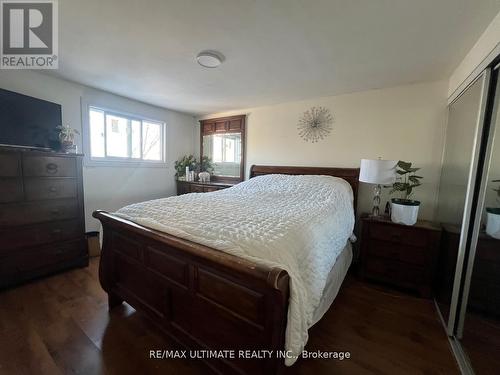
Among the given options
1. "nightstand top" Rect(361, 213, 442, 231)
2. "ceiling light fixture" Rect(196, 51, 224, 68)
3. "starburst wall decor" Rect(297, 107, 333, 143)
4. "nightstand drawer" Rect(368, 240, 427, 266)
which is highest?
"ceiling light fixture" Rect(196, 51, 224, 68)

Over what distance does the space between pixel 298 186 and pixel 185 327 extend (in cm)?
182

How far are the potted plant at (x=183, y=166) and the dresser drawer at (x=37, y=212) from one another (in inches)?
75.2

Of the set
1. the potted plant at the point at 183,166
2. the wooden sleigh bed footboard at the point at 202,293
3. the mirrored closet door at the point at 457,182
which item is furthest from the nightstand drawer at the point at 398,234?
the potted plant at the point at 183,166

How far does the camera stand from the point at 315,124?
304 cm

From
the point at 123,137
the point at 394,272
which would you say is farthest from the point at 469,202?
the point at 123,137

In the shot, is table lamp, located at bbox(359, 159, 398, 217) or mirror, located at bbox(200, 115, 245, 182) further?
mirror, located at bbox(200, 115, 245, 182)

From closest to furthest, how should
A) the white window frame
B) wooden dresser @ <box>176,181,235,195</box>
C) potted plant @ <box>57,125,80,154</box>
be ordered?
potted plant @ <box>57,125,80,154</box>, the white window frame, wooden dresser @ <box>176,181,235,195</box>

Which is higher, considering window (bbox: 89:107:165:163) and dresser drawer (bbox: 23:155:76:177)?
window (bbox: 89:107:165:163)

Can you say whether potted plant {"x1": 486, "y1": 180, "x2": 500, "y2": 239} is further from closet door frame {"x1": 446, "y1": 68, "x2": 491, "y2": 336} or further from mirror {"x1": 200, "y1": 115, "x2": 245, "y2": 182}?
mirror {"x1": 200, "y1": 115, "x2": 245, "y2": 182}

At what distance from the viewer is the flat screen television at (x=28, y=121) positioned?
82.1 inches

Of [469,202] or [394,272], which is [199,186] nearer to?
[394,272]

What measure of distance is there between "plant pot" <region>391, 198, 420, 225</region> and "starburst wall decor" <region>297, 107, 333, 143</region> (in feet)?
4.28

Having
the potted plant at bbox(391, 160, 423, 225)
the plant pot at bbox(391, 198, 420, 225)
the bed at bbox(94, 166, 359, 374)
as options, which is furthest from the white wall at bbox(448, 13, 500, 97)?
the bed at bbox(94, 166, 359, 374)

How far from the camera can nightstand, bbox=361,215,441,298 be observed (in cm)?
201
